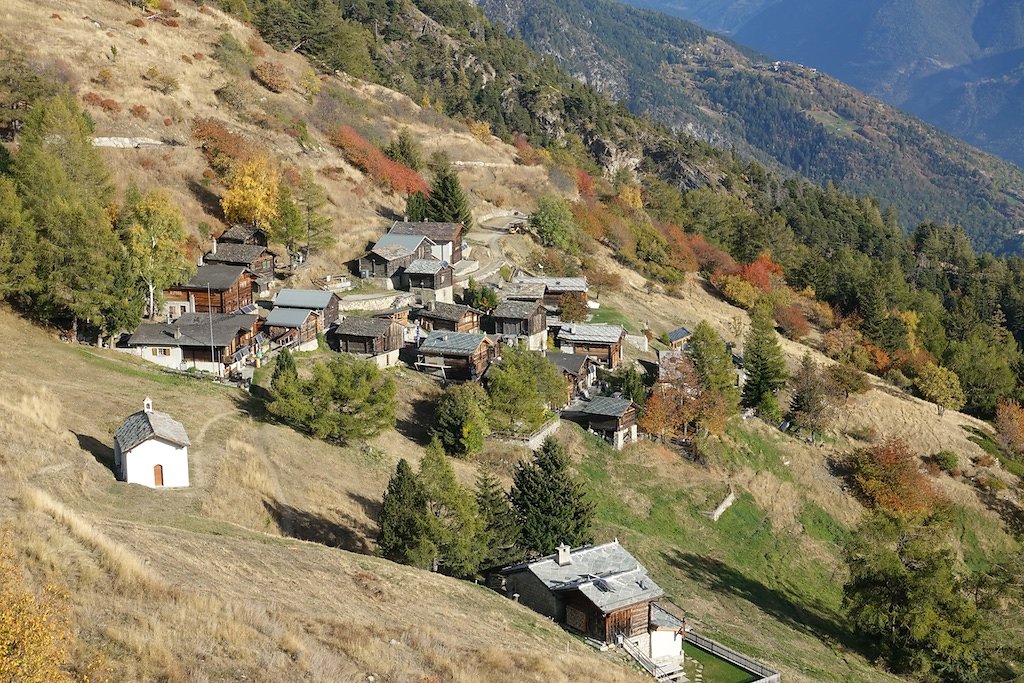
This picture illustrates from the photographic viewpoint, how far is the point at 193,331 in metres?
64.7

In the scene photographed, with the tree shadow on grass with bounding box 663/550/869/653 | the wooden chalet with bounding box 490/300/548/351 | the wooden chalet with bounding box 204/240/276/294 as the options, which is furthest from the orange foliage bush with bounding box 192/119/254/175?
the tree shadow on grass with bounding box 663/550/869/653

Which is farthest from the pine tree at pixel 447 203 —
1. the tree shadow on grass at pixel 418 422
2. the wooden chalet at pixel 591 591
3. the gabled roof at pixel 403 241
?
the wooden chalet at pixel 591 591

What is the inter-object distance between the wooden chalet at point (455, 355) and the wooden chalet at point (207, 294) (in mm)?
14155

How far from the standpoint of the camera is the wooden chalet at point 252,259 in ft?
250

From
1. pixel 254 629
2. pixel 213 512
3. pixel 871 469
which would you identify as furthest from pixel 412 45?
pixel 254 629

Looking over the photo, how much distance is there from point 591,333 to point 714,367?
10442mm

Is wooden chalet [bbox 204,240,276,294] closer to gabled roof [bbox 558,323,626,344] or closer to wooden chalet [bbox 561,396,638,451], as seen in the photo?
gabled roof [bbox 558,323,626,344]

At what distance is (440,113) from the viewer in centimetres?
15150

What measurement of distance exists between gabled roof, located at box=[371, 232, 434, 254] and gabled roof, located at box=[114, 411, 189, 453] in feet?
145

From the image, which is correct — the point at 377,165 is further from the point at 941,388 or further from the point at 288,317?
the point at 941,388

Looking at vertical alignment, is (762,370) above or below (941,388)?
above

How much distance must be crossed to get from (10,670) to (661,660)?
29.6m

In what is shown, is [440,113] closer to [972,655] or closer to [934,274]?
[934,274]

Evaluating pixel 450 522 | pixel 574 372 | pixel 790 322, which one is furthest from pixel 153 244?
pixel 790 322
